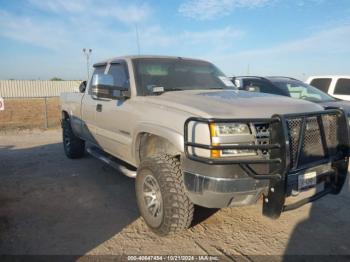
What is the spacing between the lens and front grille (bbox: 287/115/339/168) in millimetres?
2943

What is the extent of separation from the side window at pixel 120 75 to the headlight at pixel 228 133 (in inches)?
73.6

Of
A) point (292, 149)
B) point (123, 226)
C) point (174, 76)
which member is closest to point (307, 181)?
point (292, 149)

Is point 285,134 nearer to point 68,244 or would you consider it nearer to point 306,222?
point 306,222

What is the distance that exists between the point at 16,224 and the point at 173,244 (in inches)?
74.2

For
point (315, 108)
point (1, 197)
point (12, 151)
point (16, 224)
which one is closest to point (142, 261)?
point (16, 224)

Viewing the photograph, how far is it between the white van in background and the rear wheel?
7818 mm

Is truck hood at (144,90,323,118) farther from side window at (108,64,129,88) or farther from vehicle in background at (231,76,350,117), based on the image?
vehicle in background at (231,76,350,117)

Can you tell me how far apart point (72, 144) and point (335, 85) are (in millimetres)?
8185

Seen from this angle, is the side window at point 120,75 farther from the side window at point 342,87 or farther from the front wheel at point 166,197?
the side window at point 342,87

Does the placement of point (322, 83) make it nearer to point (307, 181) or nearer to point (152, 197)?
point (307, 181)

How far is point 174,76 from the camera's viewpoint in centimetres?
445

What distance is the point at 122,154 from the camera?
4449 mm

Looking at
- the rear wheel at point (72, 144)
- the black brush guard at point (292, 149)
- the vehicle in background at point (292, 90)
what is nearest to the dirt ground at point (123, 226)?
the black brush guard at point (292, 149)

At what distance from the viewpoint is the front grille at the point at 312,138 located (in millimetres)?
2943
